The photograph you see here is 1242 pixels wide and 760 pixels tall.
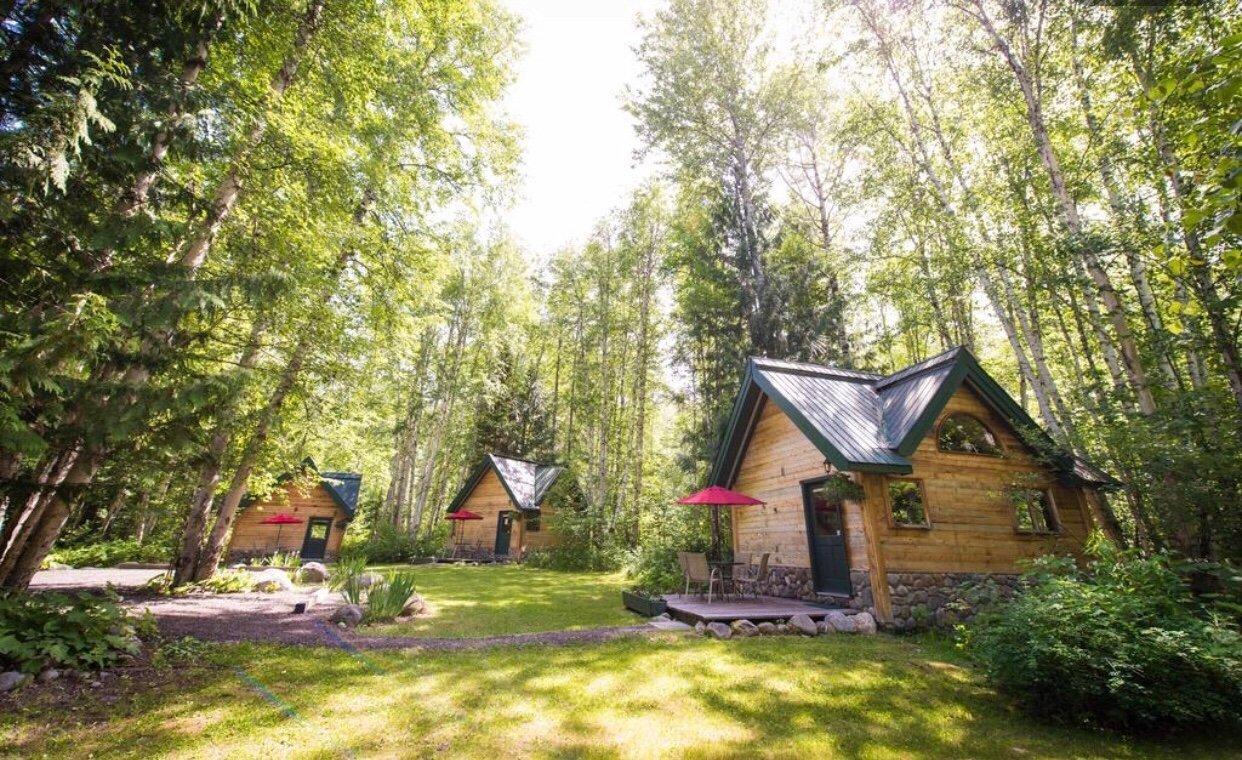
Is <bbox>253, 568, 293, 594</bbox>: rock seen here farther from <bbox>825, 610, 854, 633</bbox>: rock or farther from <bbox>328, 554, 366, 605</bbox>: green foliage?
<bbox>825, 610, 854, 633</bbox>: rock

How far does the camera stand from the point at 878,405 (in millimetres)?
10047

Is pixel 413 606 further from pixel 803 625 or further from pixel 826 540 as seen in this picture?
pixel 826 540

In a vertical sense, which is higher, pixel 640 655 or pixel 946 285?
pixel 946 285

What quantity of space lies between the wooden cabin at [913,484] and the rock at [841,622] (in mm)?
523

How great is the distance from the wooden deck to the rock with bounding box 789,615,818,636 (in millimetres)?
164

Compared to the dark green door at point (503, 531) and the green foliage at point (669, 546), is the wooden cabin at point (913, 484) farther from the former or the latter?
the dark green door at point (503, 531)

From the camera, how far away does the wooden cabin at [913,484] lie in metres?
8.15

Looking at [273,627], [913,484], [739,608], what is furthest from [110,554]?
[913,484]

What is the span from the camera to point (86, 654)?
4.59 metres

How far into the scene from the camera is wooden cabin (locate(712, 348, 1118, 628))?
8.15 m

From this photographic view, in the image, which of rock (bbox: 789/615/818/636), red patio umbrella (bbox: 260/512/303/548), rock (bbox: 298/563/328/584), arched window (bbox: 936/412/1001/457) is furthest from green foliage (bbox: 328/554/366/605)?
arched window (bbox: 936/412/1001/457)

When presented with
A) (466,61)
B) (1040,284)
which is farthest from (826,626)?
(466,61)

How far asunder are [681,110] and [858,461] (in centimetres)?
1296

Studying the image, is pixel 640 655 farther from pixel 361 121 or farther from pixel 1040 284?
pixel 1040 284
